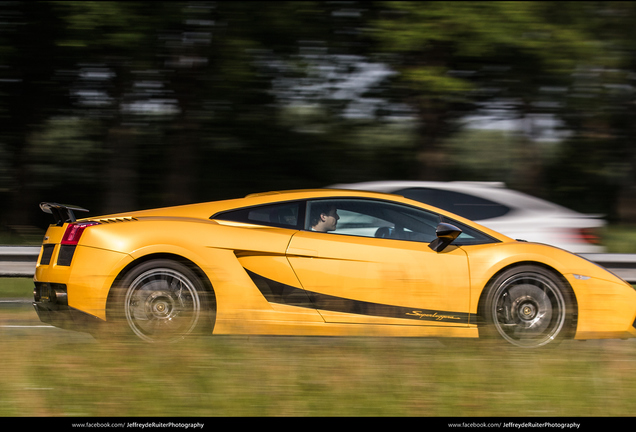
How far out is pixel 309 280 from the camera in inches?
157

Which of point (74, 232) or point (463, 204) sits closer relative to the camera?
point (74, 232)

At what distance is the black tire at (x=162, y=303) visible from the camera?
3832 millimetres

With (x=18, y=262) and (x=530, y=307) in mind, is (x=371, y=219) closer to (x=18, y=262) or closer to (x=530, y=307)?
(x=530, y=307)

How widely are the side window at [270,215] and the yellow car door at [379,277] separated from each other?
5.1 inches

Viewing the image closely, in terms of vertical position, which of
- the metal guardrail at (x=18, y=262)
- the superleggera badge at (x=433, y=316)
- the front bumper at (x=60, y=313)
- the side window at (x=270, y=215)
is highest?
the side window at (x=270, y=215)

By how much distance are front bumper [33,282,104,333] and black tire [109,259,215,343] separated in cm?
16

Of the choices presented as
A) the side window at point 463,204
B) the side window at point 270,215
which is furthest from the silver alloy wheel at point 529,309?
the side window at point 463,204

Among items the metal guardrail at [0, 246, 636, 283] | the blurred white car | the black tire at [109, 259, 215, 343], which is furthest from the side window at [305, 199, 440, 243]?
the metal guardrail at [0, 246, 636, 283]

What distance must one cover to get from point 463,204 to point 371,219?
265 centimetres

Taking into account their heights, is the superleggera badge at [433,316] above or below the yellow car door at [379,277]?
below

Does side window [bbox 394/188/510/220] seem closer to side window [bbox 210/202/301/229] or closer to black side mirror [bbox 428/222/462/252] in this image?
black side mirror [bbox 428/222/462/252]

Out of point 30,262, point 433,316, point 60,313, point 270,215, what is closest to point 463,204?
point 433,316

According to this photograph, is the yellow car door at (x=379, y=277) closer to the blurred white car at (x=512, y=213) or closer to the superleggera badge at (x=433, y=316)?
the superleggera badge at (x=433, y=316)
